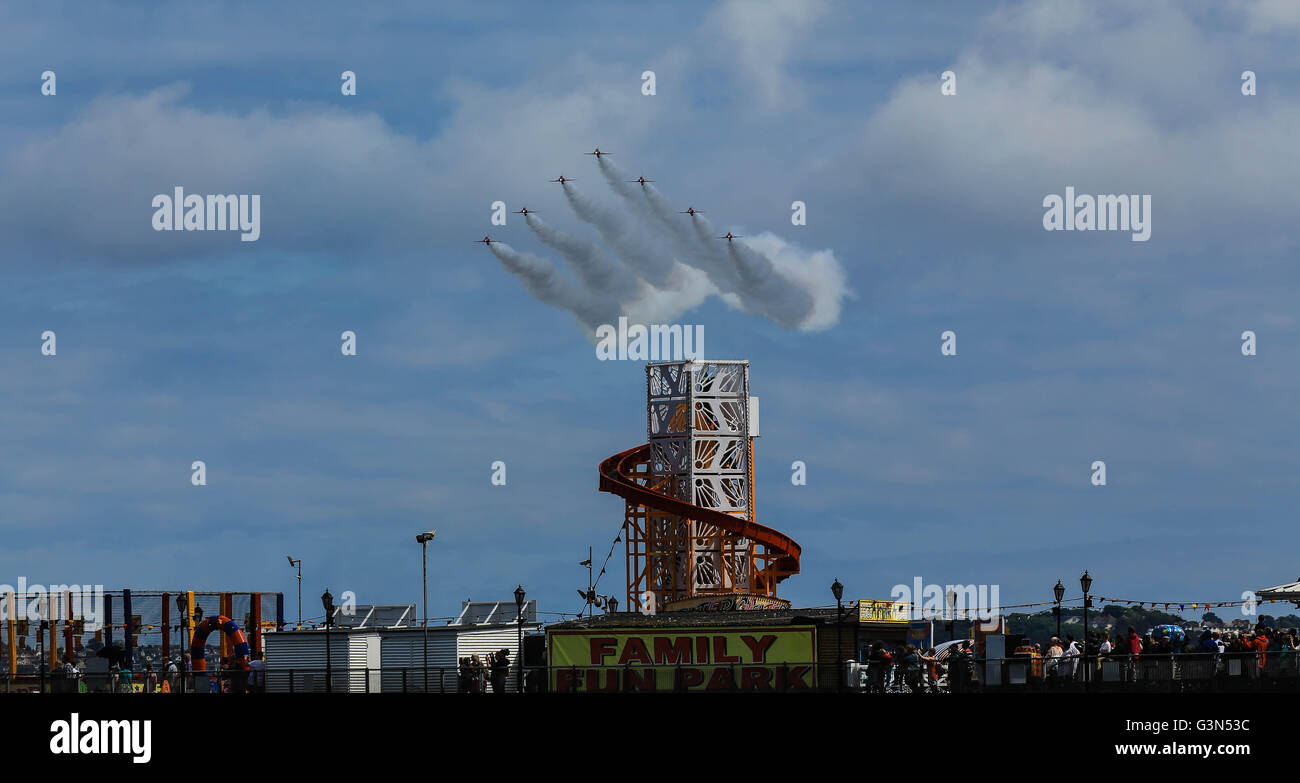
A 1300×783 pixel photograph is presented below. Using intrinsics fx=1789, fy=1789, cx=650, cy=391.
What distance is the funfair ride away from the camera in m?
106

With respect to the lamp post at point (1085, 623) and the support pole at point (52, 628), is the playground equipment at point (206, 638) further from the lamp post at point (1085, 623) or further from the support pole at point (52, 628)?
the lamp post at point (1085, 623)

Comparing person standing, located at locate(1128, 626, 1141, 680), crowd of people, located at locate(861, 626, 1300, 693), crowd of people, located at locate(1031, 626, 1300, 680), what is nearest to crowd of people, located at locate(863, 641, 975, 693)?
crowd of people, located at locate(861, 626, 1300, 693)

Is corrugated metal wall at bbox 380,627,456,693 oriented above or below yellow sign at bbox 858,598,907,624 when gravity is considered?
below

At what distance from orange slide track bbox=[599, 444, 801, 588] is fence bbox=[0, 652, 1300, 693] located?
5198 centimetres

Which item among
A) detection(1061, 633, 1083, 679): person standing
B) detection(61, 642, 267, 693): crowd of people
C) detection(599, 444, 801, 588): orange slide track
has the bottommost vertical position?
detection(61, 642, 267, 693): crowd of people

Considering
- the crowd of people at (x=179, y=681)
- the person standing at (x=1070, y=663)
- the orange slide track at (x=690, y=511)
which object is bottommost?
the crowd of people at (x=179, y=681)

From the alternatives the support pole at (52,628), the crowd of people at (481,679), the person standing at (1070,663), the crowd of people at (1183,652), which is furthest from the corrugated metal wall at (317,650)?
the person standing at (1070,663)

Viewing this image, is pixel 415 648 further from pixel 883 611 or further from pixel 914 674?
pixel 914 674

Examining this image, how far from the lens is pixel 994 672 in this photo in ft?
155

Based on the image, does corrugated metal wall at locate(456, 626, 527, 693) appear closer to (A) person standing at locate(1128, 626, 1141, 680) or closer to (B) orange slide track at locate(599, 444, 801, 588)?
(A) person standing at locate(1128, 626, 1141, 680)

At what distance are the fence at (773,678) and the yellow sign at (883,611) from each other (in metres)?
16.8

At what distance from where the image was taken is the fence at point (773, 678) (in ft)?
150
